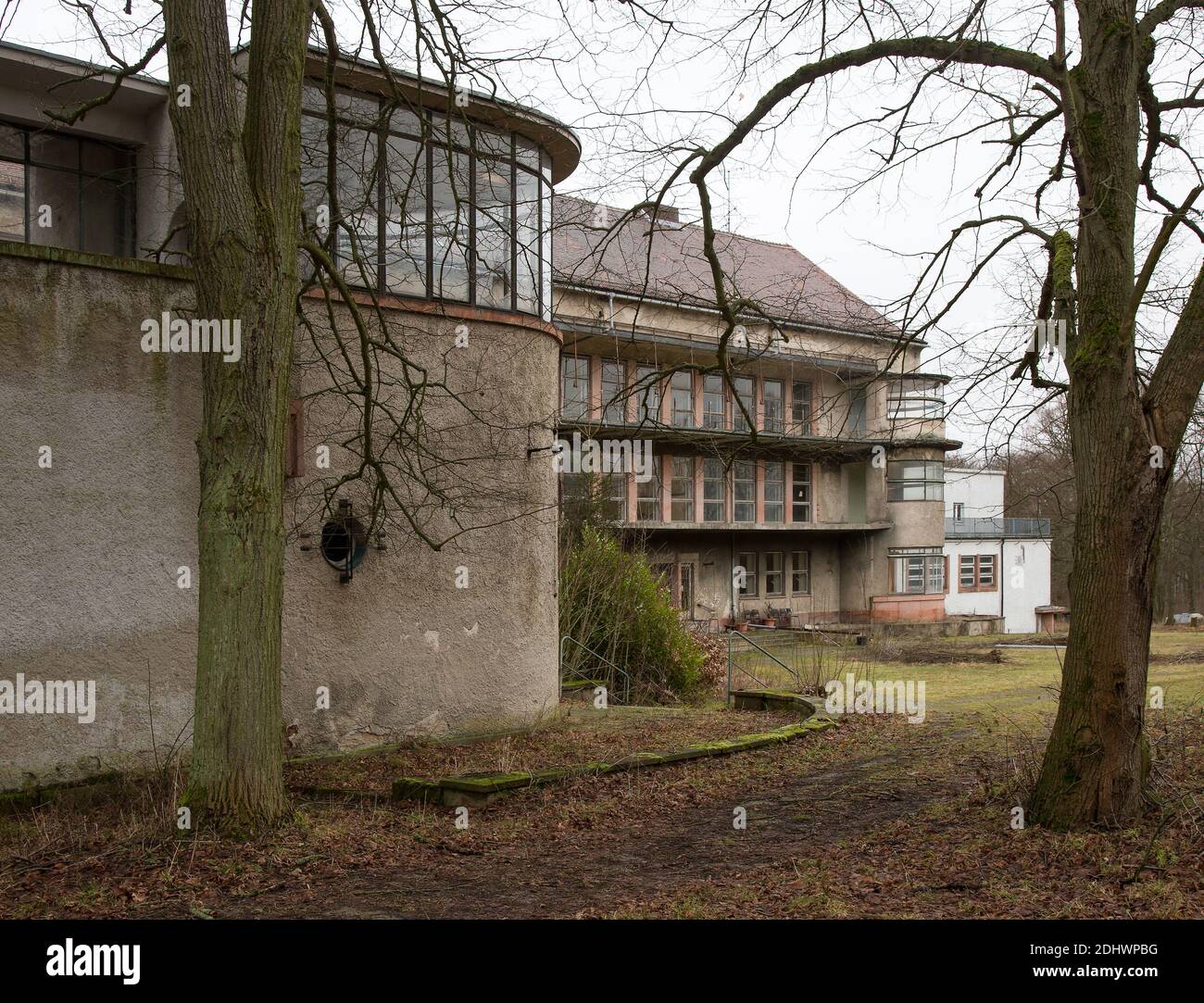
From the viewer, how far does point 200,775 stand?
7.60 meters

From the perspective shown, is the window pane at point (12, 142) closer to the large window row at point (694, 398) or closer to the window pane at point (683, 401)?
the large window row at point (694, 398)

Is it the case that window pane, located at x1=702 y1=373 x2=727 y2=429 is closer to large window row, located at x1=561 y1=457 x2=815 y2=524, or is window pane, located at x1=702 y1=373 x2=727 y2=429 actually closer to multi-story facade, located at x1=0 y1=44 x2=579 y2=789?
large window row, located at x1=561 y1=457 x2=815 y2=524

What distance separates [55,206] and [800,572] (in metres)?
30.6

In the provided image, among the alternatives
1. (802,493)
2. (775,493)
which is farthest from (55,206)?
(802,493)

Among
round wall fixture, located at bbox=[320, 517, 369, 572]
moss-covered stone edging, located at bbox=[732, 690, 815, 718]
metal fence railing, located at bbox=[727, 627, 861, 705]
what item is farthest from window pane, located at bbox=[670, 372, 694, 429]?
round wall fixture, located at bbox=[320, 517, 369, 572]

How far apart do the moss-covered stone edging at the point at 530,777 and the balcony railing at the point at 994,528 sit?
3459 cm

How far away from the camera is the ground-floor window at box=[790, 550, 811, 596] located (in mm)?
39031

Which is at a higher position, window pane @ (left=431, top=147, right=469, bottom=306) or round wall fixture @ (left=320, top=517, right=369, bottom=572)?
window pane @ (left=431, top=147, right=469, bottom=306)

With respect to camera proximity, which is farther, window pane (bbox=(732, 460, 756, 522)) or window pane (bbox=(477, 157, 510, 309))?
window pane (bbox=(732, 460, 756, 522))

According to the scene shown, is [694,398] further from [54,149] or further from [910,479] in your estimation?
[54,149]

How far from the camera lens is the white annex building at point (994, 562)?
45.3 meters

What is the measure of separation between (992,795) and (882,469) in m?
31.3

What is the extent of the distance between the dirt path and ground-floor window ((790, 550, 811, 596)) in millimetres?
29030

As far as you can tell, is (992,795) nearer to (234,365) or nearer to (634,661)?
(234,365)
